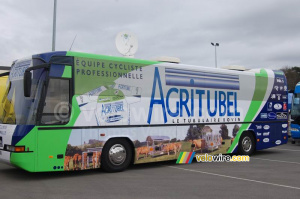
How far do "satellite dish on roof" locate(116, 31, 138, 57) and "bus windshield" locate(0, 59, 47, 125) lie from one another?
4.25m

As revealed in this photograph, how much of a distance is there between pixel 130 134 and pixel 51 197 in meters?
3.36

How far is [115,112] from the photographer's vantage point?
9.44 m

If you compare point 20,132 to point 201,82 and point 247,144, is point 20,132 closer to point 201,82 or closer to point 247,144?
point 201,82

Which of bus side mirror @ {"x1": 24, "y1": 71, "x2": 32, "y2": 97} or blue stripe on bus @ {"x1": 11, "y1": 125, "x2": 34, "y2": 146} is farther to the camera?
blue stripe on bus @ {"x1": 11, "y1": 125, "x2": 34, "y2": 146}

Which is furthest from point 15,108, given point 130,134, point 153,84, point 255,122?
point 255,122

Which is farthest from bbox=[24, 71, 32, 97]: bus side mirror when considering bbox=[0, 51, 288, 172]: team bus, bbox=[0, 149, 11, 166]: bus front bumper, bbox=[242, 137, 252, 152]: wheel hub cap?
bbox=[242, 137, 252, 152]: wheel hub cap

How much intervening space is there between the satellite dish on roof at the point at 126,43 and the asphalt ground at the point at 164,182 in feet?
13.5

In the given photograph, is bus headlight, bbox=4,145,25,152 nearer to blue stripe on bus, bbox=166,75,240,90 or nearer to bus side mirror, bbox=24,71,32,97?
bus side mirror, bbox=24,71,32,97

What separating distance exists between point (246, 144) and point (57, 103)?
24.0 feet

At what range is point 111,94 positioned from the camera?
942 cm

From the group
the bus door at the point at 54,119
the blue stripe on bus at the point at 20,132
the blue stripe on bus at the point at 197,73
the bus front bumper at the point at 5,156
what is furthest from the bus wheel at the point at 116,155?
the blue stripe on bus at the point at 197,73

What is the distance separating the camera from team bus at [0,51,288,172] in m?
8.37

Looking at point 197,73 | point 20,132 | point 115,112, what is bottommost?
point 20,132
